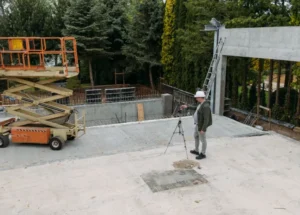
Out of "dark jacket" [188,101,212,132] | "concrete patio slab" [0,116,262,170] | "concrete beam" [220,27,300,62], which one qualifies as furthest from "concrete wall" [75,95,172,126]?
"dark jacket" [188,101,212,132]

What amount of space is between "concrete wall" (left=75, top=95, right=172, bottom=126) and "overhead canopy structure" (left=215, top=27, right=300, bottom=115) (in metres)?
4.98

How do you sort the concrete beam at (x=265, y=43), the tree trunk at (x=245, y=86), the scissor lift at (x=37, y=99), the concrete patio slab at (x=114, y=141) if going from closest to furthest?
1. the concrete patio slab at (x=114, y=141)
2. the scissor lift at (x=37, y=99)
3. the concrete beam at (x=265, y=43)
4. the tree trunk at (x=245, y=86)

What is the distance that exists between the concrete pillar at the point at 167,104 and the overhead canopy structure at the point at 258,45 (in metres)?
4.80

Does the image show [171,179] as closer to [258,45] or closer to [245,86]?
[258,45]

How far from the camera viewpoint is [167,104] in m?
16.5

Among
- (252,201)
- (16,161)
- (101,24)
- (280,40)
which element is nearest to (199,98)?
(252,201)

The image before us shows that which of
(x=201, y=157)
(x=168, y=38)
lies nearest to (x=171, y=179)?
(x=201, y=157)

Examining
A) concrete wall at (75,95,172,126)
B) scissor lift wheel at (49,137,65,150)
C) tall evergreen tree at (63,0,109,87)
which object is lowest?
concrete wall at (75,95,172,126)

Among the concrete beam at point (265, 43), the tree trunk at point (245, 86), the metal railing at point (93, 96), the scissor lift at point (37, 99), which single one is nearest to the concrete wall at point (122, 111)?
the metal railing at point (93, 96)

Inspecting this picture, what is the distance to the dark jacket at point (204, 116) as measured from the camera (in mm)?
6891

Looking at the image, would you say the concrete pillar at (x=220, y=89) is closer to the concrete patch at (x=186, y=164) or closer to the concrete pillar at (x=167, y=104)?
the concrete pillar at (x=167, y=104)

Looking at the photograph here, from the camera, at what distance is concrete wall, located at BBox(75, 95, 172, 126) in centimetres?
1513

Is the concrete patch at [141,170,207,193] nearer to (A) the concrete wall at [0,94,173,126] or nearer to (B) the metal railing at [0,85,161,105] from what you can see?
(A) the concrete wall at [0,94,173,126]

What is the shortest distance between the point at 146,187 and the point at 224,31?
7476mm
